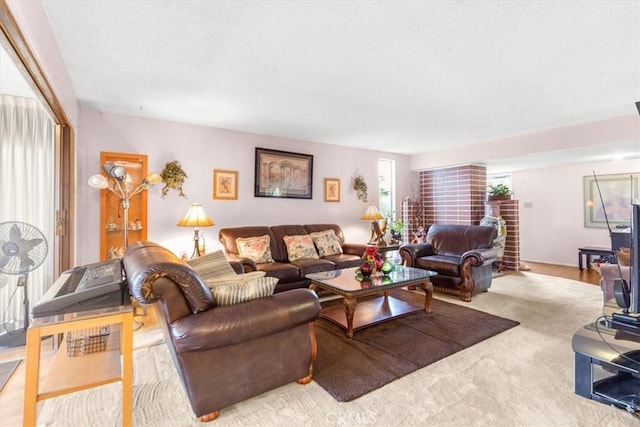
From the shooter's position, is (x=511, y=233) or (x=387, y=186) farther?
(x=387, y=186)

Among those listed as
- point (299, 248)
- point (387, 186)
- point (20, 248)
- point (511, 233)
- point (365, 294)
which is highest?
point (387, 186)

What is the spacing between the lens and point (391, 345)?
252 centimetres

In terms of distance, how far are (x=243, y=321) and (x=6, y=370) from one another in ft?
6.35

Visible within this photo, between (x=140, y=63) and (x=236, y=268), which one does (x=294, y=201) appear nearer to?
(x=236, y=268)

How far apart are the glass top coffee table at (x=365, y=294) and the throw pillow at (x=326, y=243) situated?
3.20 feet

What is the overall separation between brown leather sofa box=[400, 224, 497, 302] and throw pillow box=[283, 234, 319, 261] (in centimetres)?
132

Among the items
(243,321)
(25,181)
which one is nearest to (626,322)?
(243,321)

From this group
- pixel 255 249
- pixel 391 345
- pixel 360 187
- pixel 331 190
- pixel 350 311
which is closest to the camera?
pixel 391 345

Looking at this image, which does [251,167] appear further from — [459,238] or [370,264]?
[459,238]

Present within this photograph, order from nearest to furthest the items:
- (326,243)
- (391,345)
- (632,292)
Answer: (632,292), (391,345), (326,243)

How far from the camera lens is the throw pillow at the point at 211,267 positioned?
2125 millimetres

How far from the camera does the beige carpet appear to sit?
1.64 metres

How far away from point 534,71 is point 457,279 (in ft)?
7.79

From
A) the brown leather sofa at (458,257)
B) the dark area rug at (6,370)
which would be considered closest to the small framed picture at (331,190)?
the brown leather sofa at (458,257)
